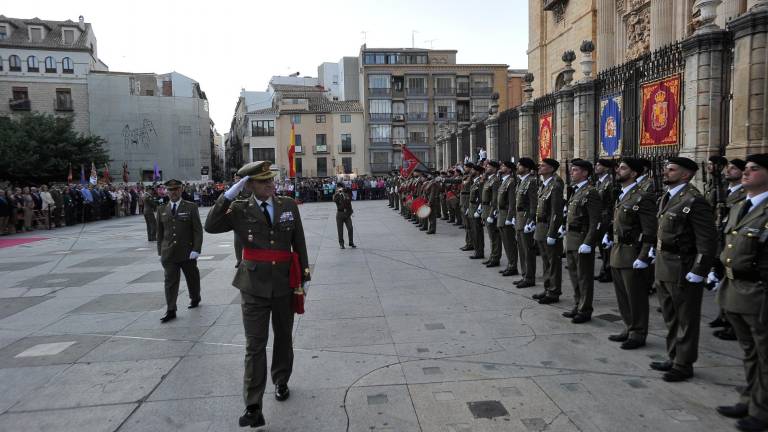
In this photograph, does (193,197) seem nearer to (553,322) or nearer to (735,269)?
(553,322)

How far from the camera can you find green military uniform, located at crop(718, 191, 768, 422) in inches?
147

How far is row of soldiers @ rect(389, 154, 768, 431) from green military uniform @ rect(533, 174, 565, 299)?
0.05 ft

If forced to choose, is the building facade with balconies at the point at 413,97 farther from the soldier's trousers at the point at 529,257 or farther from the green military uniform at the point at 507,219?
the soldier's trousers at the point at 529,257

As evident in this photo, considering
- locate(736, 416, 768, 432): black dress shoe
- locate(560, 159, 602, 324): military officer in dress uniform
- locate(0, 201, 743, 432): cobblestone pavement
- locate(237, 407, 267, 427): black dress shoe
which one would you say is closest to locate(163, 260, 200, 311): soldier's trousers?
locate(0, 201, 743, 432): cobblestone pavement

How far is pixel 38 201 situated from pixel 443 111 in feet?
146

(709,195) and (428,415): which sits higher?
(709,195)

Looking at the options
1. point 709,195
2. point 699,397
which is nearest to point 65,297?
point 699,397

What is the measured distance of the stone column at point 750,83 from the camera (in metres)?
7.61

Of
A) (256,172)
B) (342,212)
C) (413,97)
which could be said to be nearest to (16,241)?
(342,212)

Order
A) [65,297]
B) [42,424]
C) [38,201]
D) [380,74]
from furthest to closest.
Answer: [380,74], [38,201], [65,297], [42,424]

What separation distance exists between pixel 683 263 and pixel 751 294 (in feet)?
3.18

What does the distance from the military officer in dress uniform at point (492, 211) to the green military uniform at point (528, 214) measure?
139 centimetres

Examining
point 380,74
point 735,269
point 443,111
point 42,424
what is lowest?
point 42,424

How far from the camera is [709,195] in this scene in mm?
7898
